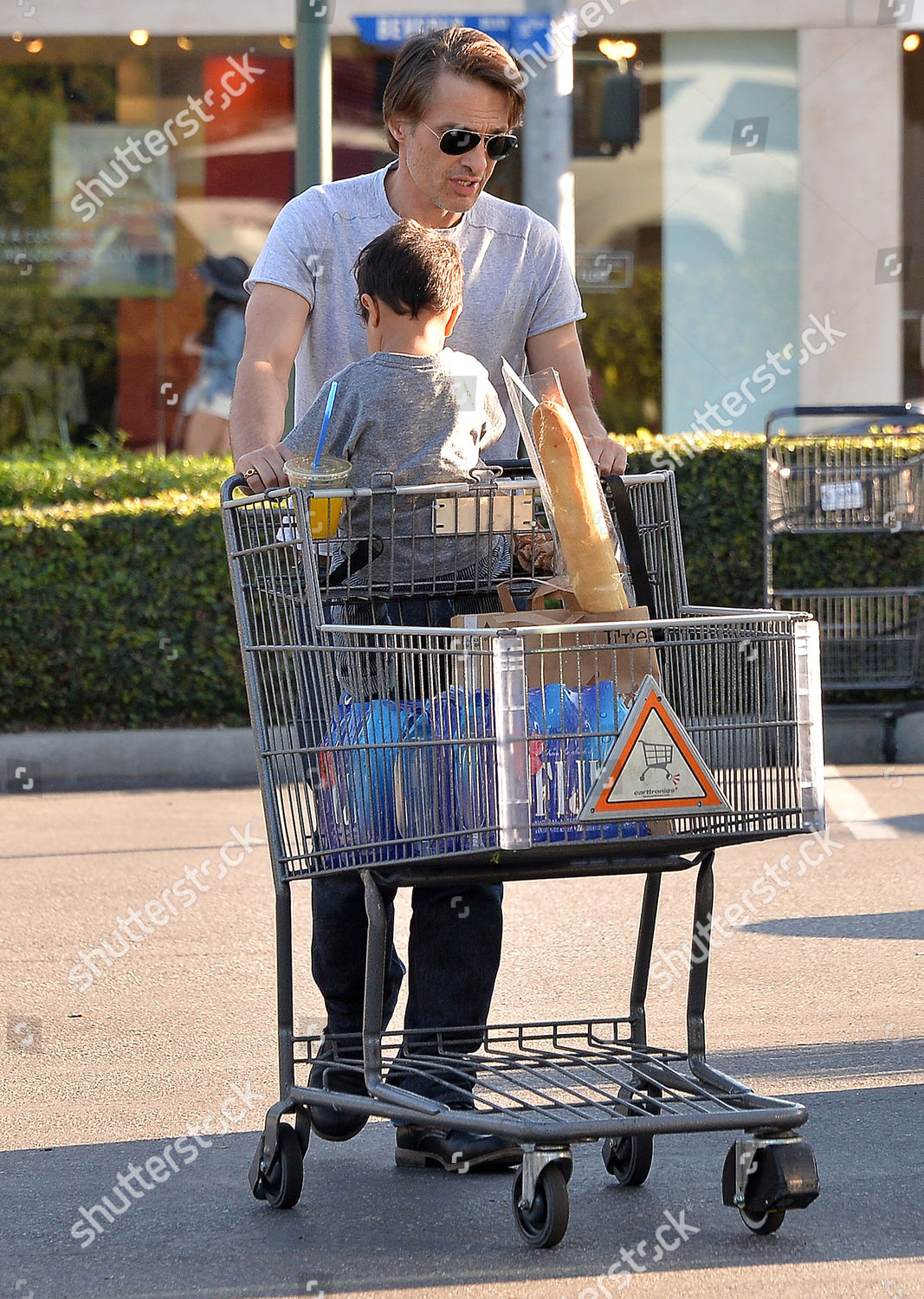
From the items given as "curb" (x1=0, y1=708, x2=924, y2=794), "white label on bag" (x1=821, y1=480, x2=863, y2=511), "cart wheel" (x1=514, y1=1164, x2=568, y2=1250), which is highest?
"white label on bag" (x1=821, y1=480, x2=863, y2=511)

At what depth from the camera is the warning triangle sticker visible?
10.0 ft

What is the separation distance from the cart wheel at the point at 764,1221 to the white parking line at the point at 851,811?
4080 millimetres

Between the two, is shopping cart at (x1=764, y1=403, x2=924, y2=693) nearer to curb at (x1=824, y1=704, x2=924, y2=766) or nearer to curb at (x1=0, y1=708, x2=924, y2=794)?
curb at (x1=824, y1=704, x2=924, y2=766)

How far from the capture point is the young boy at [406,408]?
3570 mm

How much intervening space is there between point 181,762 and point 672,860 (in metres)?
5.95

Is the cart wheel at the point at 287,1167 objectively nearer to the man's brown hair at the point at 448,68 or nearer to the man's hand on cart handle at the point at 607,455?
the man's hand on cart handle at the point at 607,455

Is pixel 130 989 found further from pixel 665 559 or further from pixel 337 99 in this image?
pixel 337 99

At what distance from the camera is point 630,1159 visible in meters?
3.61

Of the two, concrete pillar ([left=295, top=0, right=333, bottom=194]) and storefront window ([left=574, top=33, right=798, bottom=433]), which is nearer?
concrete pillar ([left=295, top=0, right=333, bottom=194])

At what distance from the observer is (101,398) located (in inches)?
631
